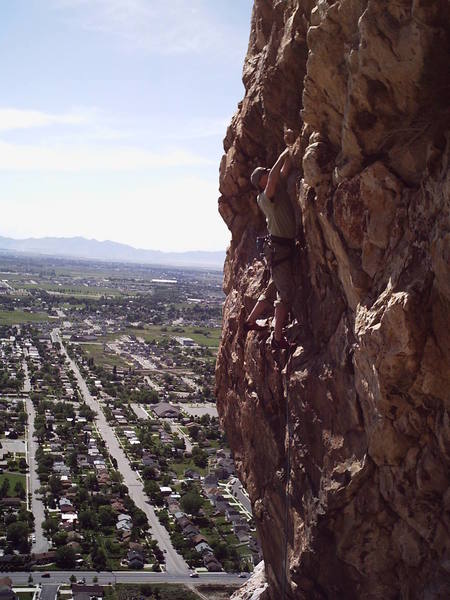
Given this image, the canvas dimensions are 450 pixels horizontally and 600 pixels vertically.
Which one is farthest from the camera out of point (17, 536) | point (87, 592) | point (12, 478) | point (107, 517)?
point (12, 478)

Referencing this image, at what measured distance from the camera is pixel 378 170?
20.6 ft

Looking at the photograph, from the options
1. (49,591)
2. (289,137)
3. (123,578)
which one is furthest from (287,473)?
(123,578)

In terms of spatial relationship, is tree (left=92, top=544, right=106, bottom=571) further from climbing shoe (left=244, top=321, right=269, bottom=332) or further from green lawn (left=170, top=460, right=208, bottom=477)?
climbing shoe (left=244, top=321, right=269, bottom=332)

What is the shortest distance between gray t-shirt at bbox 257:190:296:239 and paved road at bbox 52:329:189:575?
99.5 ft

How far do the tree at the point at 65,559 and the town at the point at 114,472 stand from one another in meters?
0.05

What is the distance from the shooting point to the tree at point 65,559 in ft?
114

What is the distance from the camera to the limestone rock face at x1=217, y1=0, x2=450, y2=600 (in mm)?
5676

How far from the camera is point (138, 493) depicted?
151 feet

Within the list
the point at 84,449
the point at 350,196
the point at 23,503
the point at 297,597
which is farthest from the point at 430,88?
the point at 84,449

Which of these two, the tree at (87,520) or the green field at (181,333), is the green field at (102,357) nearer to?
the green field at (181,333)

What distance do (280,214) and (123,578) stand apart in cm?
2979

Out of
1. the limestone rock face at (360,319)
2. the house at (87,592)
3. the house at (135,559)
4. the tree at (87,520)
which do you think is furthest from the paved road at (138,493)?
the limestone rock face at (360,319)

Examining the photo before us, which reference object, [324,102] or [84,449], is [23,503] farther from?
[324,102]

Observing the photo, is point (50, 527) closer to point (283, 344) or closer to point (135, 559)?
point (135, 559)
